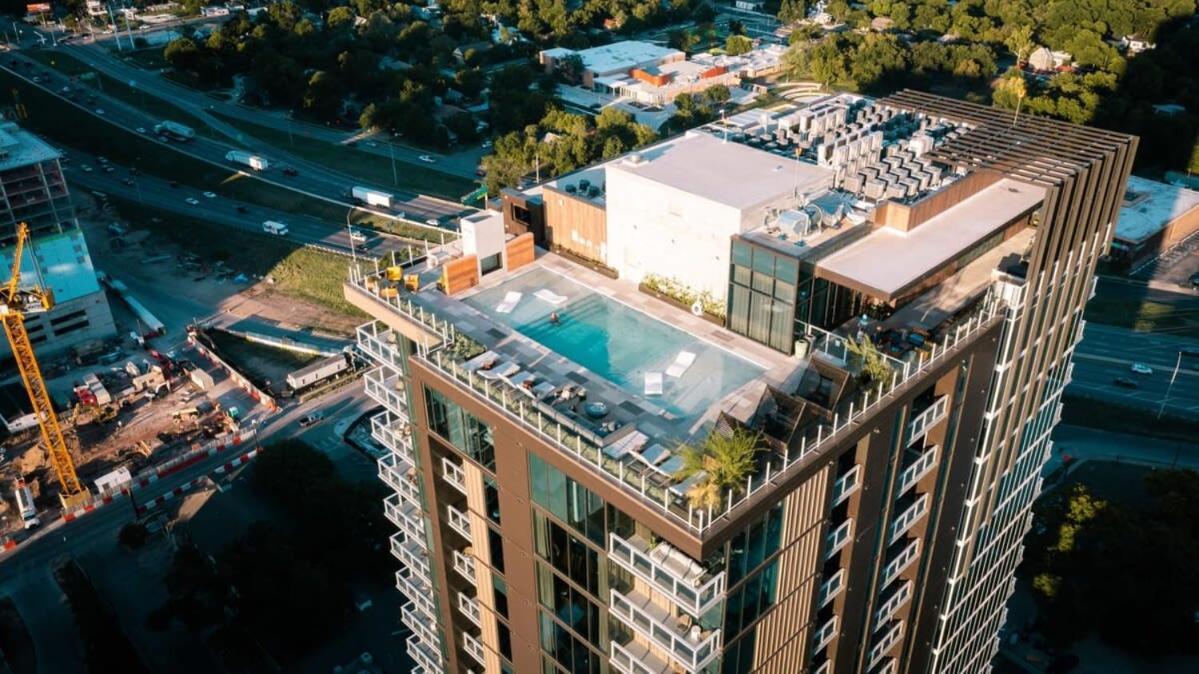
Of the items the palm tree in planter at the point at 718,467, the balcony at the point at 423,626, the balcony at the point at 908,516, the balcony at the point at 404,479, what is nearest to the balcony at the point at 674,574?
the palm tree in planter at the point at 718,467

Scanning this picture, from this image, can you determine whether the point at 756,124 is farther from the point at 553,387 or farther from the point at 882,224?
the point at 553,387

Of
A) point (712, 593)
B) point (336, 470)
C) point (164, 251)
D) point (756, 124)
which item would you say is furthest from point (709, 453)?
point (164, 251)

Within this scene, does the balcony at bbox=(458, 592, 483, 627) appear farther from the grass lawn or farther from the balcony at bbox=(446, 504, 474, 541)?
the grass lawn

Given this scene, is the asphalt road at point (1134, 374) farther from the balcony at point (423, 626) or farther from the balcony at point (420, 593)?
the balcony at point (420, 593)

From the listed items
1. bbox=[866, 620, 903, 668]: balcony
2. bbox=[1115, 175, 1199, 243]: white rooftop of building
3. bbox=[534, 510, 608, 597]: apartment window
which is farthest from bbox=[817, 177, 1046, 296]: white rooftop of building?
bbox=[1115, 175, 1199, 243]: white rooftop of building

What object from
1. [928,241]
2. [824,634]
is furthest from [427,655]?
[928,241]

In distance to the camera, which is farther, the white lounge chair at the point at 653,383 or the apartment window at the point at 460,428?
the white lounge chair at the point at 653,383
